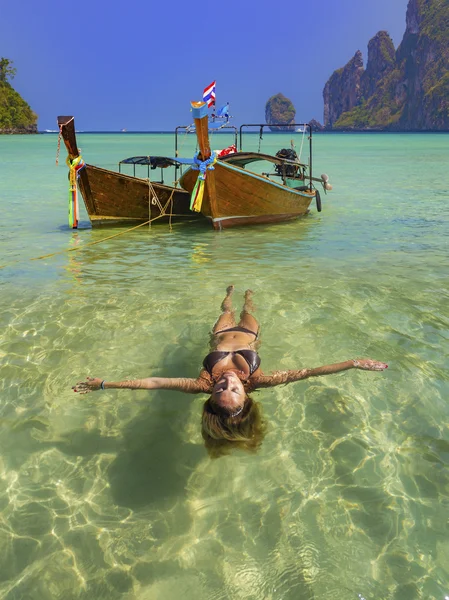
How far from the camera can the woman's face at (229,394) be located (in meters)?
3.88

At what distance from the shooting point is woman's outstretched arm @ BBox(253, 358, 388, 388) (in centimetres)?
436

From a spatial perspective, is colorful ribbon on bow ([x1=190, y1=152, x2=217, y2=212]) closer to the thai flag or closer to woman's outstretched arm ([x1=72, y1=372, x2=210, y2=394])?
the thai flag

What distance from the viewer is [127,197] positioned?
46.8 feet

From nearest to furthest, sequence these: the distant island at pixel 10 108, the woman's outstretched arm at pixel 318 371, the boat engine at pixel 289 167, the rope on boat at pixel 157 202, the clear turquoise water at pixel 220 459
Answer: the clear turquoise water at pixel 220 459, the woman's outstretched arm at pixel 318 371, the rope on boat at pixel 157 202, the boat engine at pixel 289 167, the distant island at pixel 10 108

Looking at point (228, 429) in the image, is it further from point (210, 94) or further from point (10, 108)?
point (10, 108)

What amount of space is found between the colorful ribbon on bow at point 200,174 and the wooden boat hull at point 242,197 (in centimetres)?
16

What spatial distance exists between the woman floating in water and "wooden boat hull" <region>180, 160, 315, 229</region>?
8.76 meters

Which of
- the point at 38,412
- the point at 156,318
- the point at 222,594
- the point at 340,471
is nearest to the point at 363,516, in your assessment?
the point at 340,471

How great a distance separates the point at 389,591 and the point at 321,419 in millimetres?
1814


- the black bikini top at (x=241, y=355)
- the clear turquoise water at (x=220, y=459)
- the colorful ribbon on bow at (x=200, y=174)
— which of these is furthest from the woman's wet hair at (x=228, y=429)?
the colorful ribbon on bow at (x=200, y=174)

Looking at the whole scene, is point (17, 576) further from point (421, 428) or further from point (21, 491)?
point (421, 428)

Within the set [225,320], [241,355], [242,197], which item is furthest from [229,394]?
[242,197]

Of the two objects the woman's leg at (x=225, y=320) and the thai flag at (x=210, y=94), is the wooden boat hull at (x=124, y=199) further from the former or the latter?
the woman's leg at (x=225, y=320)

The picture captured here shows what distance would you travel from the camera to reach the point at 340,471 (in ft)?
13.5
